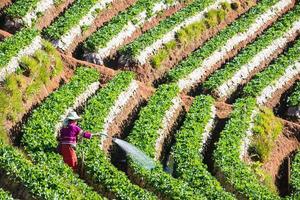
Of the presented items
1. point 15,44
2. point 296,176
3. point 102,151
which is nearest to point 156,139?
point 102,151

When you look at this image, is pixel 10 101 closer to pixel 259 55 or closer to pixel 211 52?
pixel 211 52

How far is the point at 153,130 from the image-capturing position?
2895 centimetres

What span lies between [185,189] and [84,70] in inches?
360

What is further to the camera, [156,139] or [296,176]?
[296,176]

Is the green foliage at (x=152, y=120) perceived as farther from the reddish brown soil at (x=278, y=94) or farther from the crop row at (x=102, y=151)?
the reddish brown soil at (x=278, y=94)

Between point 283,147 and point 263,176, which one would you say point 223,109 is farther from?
point 263,176

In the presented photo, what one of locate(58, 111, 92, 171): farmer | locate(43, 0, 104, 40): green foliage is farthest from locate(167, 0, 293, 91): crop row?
locate(58, 111, 92, 171): farmer

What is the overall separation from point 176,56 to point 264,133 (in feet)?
25.0

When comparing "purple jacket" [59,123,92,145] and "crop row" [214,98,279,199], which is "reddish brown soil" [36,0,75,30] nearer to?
"crop row" [214,98,279,199]

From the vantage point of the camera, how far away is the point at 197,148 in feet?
95.9

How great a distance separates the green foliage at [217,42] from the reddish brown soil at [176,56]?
59 centimetres

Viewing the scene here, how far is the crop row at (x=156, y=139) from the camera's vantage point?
24875 millimetres

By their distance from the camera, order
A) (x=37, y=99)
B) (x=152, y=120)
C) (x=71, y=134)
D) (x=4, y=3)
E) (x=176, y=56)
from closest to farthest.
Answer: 1. (x=71, y=134)
2. (x=37, y=99)
3. (x=152, y=120)
4. (x=4, y=3)
5. (x=176, y=56)

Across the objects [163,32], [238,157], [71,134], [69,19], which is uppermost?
[69,19]
